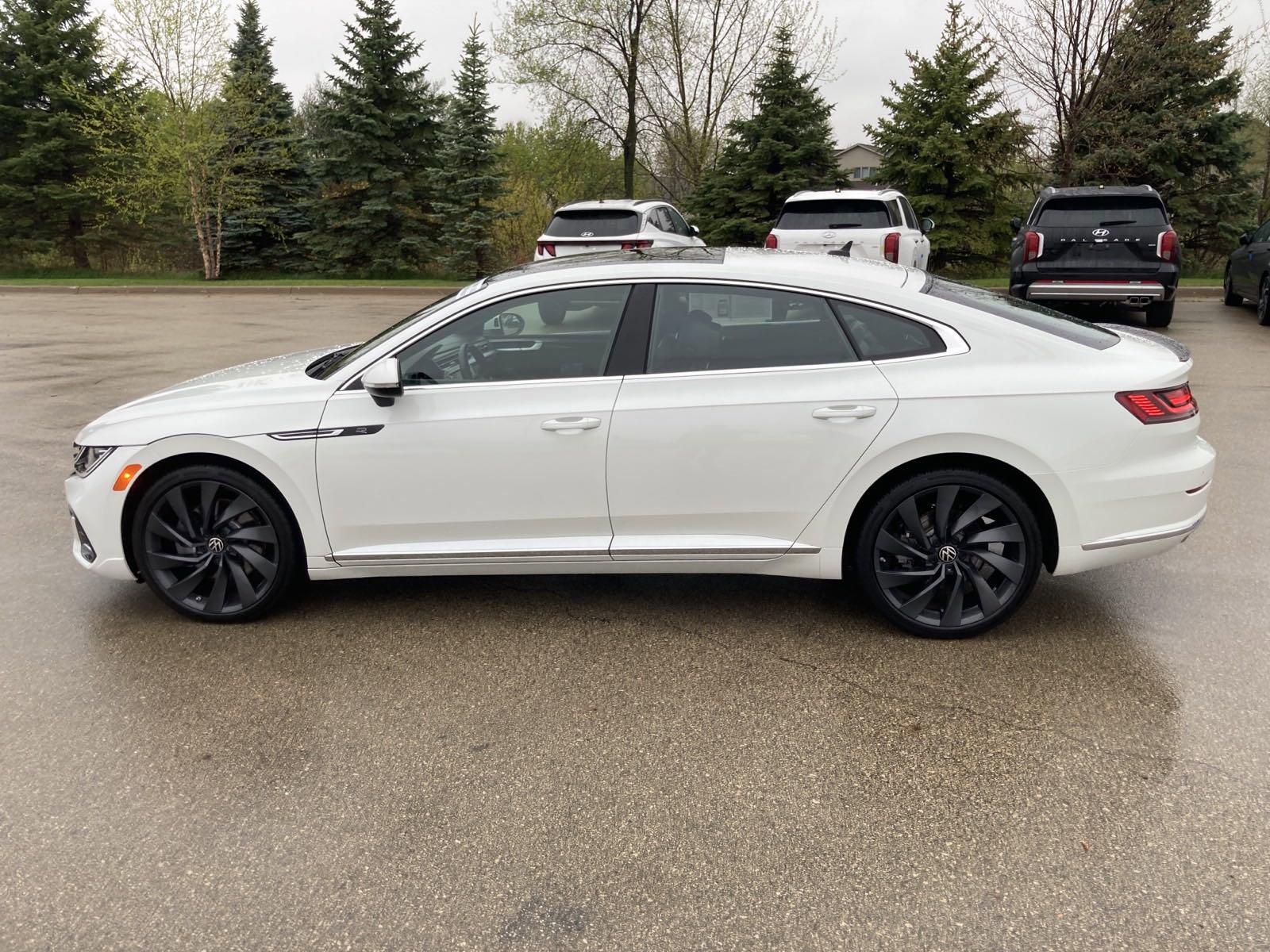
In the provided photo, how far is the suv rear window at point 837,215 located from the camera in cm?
1260

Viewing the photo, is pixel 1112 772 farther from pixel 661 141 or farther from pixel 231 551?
pixel 661 141

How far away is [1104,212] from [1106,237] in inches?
14.8

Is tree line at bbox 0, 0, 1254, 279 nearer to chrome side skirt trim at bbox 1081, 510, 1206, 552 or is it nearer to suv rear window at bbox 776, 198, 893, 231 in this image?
suv rear window at bbox 776, 198, 893, 231

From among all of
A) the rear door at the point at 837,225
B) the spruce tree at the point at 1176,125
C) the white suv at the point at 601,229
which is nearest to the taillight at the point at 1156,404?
the rear door at the point at 837,225

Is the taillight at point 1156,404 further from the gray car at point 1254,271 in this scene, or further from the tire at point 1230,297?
the tire at point 1230,297

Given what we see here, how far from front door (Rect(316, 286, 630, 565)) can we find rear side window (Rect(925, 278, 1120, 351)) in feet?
4.67

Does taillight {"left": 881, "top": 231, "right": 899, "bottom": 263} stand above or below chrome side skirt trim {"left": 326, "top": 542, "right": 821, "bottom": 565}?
above

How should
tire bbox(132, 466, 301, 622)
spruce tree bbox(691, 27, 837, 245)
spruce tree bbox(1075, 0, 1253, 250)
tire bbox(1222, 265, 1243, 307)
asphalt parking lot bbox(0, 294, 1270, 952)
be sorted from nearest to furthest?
asphalt parking lot bbox(0, 294, 1270, 952) → tire bbox(132, 466, 301, 622) → tire bbox(1222, 265, 1243, 307) → spruce tree bbox(1075, 0, 1253, 250) → spruce tree bbox(691, 27, 837, 245)

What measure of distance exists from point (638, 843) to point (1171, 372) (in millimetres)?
2850

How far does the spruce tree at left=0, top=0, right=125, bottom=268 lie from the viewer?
32281 millimetres

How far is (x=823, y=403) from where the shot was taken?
394 centimetres

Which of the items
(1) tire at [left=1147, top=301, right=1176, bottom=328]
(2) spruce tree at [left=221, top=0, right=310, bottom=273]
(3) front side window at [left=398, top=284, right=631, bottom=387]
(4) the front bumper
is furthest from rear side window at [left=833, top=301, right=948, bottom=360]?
(2) spruce tree at [left=221, top=0, right=310, bottom=273]

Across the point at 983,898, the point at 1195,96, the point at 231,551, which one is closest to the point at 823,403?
the point at 983,898

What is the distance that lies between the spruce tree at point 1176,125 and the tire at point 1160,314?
9.61 metres
